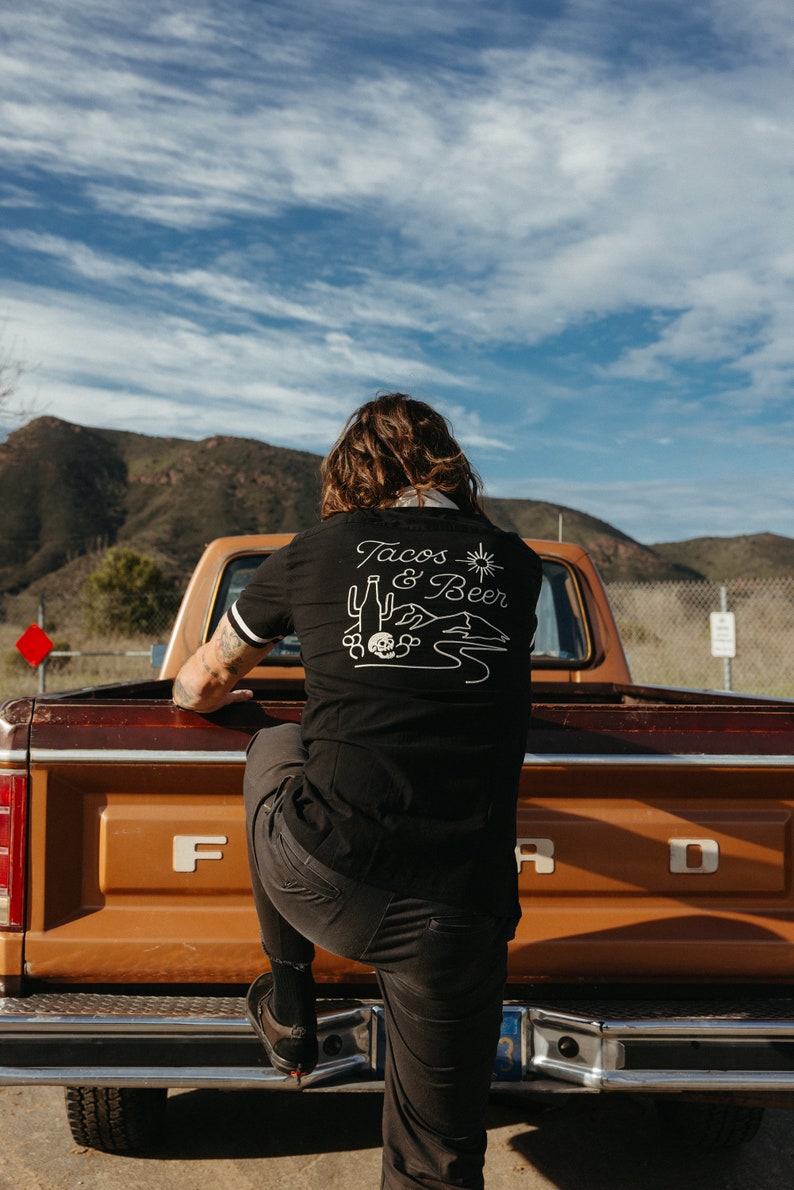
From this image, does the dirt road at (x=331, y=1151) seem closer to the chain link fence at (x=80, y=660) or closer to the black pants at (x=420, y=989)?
the black pants at (x=420, y=989)

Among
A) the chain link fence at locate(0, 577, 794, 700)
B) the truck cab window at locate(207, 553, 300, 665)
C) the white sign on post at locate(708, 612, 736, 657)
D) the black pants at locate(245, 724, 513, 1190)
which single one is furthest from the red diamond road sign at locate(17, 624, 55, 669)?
the black pants at locate(245, 724, 513, 1190)

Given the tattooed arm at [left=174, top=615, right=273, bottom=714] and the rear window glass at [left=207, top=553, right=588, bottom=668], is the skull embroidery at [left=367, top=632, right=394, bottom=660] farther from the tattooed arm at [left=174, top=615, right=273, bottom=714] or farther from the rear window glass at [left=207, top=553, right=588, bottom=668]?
the rear window glass at [left=207, top=553, right=588, bottom=668]

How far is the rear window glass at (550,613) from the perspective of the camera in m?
4.32

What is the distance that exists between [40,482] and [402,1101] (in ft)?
268

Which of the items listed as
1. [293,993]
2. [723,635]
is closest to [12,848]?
[293,993]

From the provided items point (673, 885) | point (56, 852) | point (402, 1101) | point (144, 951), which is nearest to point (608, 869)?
point (673, 885)

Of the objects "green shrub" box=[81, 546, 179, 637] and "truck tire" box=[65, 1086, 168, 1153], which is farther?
"green shrub" box=[81, 546, 179, 637]

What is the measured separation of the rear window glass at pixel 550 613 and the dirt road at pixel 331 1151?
165 cm

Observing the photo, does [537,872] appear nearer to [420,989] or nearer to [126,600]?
[420,989]

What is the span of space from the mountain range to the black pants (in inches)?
2391

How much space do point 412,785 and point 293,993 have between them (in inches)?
25.3

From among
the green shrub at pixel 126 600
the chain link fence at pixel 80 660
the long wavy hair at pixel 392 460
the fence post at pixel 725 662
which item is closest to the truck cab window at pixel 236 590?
the long wavy hair at pixel 392 460

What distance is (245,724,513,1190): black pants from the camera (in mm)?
1876

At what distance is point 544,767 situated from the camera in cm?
246
